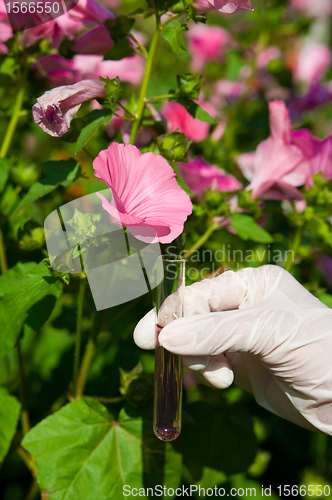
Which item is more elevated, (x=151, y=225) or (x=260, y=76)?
(x=151, y=225)

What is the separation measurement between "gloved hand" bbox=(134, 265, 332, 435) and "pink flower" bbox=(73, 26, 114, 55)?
1.37 ft

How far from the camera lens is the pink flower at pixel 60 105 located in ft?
1.77

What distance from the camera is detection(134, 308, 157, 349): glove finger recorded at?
60cm

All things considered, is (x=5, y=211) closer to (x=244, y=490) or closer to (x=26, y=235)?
(x=26, y=235)

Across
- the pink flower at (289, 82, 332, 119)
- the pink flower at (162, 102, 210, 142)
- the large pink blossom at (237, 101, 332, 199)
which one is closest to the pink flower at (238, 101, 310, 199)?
the large pink blossom at (237, 101, 332, 199)

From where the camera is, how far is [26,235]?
724 mm

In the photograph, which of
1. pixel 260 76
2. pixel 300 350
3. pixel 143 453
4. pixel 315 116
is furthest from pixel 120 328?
pixel 315 116

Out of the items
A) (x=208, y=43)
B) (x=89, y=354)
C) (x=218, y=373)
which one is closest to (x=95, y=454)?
Result: (x=89, y=354)

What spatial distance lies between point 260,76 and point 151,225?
3.82 feet

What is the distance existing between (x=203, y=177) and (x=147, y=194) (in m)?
0.40

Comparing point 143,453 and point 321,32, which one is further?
point 321,32

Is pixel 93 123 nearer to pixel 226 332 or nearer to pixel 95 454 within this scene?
pixel 226 332

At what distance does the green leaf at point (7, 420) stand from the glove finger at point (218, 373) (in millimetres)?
351

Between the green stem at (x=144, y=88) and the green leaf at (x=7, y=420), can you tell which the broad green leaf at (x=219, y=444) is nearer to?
the green leaf at (x=7, y=420)
